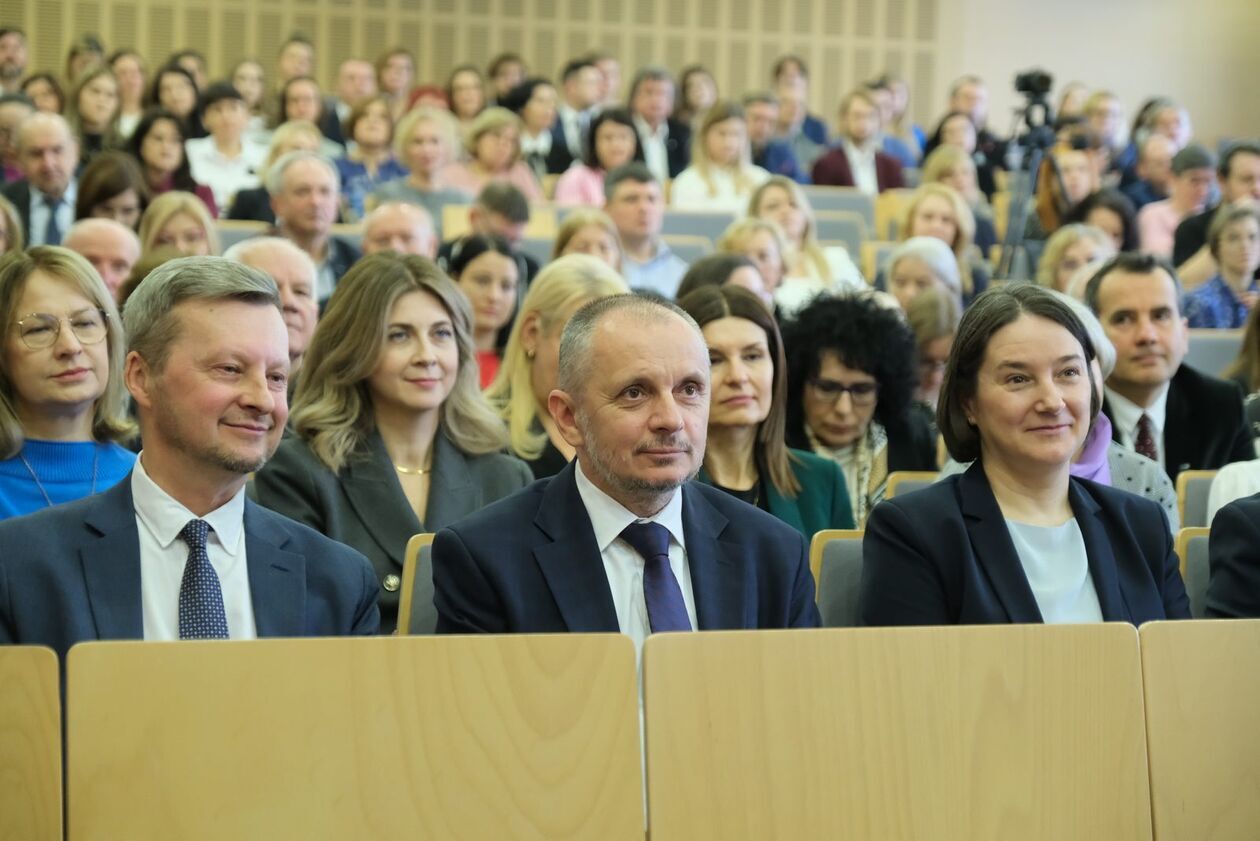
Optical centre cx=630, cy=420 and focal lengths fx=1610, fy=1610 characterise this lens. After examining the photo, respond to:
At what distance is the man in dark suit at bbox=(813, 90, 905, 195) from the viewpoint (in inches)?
354

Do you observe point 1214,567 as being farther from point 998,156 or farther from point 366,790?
point 998,156

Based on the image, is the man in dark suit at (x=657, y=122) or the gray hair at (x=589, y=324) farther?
the man in dark suit at (x=657, y=122)

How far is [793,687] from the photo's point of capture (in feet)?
5.96

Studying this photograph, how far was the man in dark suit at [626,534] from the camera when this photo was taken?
7.54ft

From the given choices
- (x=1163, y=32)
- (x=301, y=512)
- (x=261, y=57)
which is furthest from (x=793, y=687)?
(x=1163, y=32)

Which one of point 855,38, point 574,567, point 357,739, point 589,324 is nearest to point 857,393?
point 589,324

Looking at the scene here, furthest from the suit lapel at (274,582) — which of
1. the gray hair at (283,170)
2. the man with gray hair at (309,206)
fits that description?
the gray hair at (283,170)

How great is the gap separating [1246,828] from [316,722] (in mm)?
1094

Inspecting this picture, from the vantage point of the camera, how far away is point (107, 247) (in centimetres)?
461

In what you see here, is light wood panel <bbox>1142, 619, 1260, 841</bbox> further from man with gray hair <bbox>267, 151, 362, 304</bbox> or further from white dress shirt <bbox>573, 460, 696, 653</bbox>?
man with gray hair <bbox>267, 151, 362, 304</bbox>

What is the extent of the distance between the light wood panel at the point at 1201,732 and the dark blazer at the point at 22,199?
5.05m

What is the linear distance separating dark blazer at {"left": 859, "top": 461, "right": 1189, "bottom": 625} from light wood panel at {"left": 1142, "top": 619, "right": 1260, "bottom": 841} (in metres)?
0.57

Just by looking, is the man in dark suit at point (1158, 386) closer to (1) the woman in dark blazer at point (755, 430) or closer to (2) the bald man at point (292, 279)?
(1) the woman in dark blazer at point (755, 430)

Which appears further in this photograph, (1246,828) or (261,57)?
(261,57)
